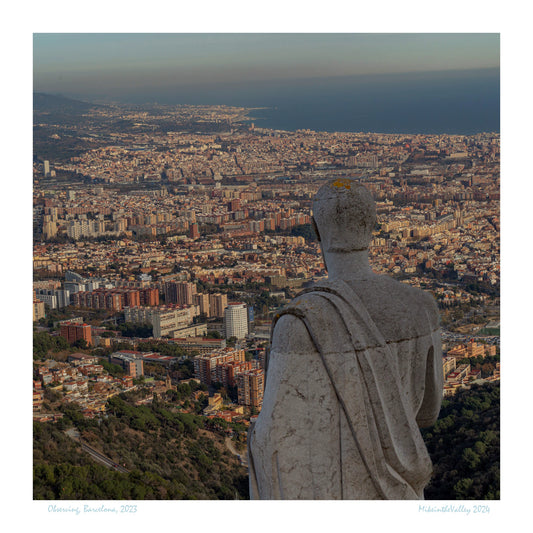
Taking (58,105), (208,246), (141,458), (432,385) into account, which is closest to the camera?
(432,385)

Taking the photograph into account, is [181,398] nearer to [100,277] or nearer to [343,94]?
[100,277]

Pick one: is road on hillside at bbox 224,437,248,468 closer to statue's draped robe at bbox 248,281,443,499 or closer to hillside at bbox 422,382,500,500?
hillside at bbox 422,382,500,500

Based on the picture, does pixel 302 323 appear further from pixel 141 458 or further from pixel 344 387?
pixel 141 458

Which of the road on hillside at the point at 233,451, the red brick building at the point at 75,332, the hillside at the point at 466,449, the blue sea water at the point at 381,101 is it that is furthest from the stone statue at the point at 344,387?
the blue sea water at the point at 381,101

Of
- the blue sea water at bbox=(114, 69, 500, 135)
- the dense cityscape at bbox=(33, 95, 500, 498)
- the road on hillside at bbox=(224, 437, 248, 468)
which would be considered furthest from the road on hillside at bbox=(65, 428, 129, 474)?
the blue sea water at bbox=(114, 69, 500, 135)

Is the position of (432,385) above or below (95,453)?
above

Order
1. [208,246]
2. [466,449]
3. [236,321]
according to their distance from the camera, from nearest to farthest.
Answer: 1. [466,449]
2. [236,321]
3. [208,246]

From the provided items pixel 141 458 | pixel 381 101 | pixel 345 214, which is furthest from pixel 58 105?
pixel 345 214
